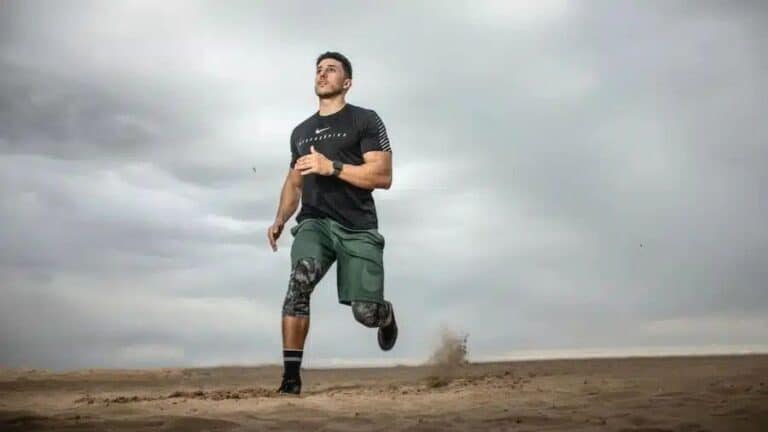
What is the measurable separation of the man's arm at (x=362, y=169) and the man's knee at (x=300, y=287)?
82 cm

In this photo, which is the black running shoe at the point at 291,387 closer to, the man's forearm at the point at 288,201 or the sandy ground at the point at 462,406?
the sandy ground at the point at 462,406

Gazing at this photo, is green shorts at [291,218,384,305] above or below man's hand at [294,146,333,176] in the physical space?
below

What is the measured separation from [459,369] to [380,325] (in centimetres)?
170

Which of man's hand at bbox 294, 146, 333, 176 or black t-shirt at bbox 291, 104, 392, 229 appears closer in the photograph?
man's hand at bbox 294, 146, 333, 176

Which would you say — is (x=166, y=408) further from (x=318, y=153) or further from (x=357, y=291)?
(x=318, y=153)

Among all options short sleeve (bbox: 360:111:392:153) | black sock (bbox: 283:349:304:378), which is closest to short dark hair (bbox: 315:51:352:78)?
short sleeve (bbox: 360:111:392:153)

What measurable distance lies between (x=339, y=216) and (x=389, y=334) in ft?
4.20

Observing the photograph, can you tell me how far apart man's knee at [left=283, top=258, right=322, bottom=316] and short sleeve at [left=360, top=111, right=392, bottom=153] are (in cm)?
119

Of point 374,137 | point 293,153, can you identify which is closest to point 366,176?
point 374,137

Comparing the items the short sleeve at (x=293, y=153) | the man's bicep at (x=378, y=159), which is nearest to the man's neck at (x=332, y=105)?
the short sleeve at (x=293, y=153)

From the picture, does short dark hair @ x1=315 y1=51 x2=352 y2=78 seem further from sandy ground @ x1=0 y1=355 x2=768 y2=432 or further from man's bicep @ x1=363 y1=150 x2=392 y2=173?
sandy ground @ x1=0 y1=355 x2=768 y2=432

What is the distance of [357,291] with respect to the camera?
6.79 meters

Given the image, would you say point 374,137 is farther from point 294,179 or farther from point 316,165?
point 294,179

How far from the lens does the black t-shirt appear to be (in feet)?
22.6
